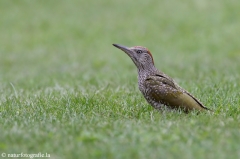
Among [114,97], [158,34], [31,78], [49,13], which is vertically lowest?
[114,97]

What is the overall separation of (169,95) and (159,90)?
0.50 ft

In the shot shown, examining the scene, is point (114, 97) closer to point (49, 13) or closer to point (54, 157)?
point (54, 157)

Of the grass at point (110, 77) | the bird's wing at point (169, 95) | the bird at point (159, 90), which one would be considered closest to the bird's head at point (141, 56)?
the bird at point (159, 90)

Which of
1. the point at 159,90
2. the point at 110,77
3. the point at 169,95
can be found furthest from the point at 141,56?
the point at 110,77

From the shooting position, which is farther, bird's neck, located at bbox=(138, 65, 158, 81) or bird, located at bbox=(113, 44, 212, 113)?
bird's neck, located at bbox=(138, 65, 158, 81)

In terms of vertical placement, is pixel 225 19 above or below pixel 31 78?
above

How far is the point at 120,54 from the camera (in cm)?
1794

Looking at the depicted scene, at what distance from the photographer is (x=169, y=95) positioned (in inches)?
273

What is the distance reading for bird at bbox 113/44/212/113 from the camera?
6855 millimetres

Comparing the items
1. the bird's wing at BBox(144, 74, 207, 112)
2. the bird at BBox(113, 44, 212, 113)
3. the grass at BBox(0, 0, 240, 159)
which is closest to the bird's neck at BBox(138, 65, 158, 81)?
the bird at BBox(113, 44, 212, 113)

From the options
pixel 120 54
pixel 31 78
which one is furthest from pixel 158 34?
pixel 31 78

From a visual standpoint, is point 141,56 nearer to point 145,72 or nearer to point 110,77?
point 145,72

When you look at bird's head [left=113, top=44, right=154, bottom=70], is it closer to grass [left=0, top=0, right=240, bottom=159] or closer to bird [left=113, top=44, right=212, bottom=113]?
bird [left=113, top=44, right=212, bottom=113]

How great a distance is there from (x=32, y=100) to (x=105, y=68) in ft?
22.6
